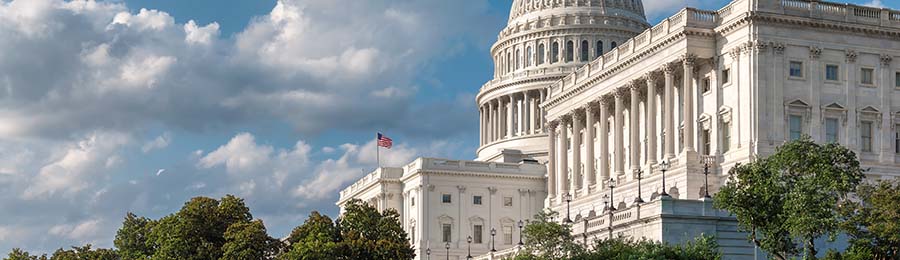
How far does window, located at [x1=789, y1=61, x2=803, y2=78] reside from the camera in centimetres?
10362

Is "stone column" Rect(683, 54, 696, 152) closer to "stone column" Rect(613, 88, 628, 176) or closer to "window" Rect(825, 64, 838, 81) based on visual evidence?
"window" Rect(825, 64, 838, 81)

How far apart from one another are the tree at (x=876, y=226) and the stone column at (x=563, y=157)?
56186mm

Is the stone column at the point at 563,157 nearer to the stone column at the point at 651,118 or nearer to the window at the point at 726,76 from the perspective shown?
the stone column at the point at 651,118

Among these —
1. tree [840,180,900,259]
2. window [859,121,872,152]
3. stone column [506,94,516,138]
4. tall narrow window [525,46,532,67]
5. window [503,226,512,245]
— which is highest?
tall narrow window [525,46,532,67]

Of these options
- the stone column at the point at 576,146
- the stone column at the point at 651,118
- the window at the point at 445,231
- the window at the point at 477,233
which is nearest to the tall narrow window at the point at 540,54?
the window at the point at 477,233

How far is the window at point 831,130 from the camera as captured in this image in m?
104

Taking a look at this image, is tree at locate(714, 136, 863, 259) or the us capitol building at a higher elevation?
the us capitol building

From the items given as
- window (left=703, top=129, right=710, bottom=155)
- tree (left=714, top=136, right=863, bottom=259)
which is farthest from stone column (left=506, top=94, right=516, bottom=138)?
tree (left=714, top=136, right=863, bottom=259)

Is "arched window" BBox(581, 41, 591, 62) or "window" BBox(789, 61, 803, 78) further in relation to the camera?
"arched window" BBox(581, 41, 591, 62)

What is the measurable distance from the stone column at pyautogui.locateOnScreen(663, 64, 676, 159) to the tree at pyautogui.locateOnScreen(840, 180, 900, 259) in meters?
31.3

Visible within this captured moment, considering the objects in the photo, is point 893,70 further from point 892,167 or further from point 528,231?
point 528,231

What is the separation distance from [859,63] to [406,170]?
199ft

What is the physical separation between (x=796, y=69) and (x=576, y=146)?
31347mm

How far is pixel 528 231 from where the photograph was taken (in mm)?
81188
